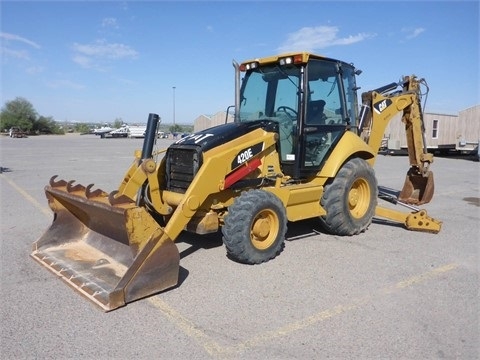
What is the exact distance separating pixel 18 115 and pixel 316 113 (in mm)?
66193

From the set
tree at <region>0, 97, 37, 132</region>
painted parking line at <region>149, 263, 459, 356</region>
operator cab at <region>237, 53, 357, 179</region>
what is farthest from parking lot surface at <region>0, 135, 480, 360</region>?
tree at <region>0, 97, 37, 132</region>

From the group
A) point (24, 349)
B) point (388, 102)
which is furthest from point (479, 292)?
point (24, 349)

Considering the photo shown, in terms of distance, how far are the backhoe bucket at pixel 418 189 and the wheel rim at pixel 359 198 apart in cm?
228

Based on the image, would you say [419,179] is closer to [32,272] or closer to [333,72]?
[333,72]

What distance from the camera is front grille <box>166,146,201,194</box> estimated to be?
17.6ft

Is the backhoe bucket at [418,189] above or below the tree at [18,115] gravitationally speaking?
below

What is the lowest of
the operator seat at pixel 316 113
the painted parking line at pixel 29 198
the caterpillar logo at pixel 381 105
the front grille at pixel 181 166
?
the painted parking line at pixel 29 198

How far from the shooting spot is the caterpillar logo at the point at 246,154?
17.8ft

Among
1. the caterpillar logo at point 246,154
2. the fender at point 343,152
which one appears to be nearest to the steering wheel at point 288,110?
the caterpillar logo at point 246,154

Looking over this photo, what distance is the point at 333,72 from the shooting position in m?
6.51

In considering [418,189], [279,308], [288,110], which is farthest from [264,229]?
[418,189]

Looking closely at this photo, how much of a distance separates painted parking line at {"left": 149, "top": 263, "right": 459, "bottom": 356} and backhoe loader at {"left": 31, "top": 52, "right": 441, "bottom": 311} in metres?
0.45

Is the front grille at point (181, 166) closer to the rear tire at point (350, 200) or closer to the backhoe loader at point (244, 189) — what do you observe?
the backhoe loader at point (244, 189)

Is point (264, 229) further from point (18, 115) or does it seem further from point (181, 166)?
point (18, 115)
